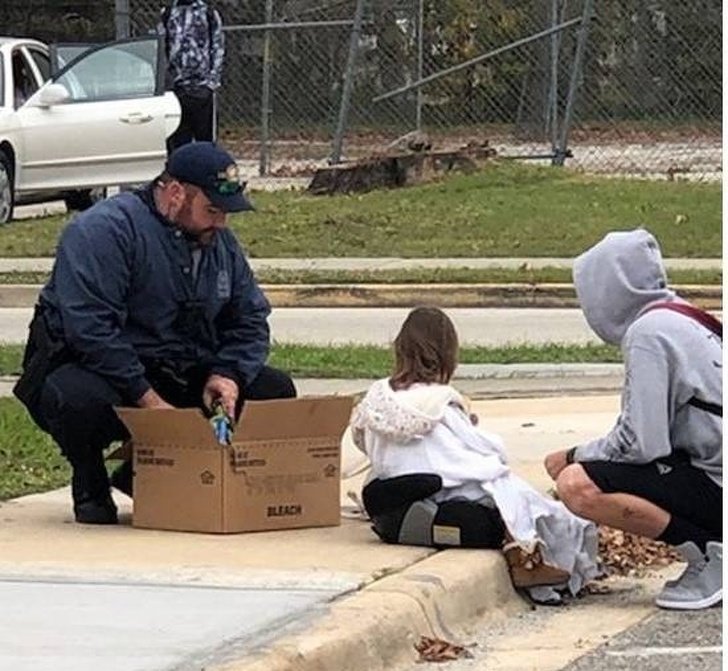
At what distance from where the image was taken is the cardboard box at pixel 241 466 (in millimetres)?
7215

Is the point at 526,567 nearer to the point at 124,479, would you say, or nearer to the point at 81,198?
the point at 124,479

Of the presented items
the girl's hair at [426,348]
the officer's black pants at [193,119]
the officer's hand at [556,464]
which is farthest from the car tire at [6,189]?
the officer's hand at [556,464]

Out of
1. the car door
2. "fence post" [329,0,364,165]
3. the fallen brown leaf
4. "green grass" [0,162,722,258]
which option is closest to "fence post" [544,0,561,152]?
"fence post" [329,0,364,165]

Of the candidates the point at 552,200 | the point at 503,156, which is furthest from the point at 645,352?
the point at 503,156

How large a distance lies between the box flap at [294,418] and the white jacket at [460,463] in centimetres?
10

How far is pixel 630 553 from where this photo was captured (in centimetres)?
767

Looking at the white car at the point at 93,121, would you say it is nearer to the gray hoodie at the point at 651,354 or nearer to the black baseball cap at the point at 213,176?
the black baseball cap at the point at 213,176

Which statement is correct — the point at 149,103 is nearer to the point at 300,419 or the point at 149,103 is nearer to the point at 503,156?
the point at 503,156

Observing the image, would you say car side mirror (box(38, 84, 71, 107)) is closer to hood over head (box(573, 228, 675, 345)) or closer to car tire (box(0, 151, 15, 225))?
car tire (box(0, 151, 15, 225))

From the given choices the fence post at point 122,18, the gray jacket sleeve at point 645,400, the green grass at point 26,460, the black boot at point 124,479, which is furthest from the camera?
the fence post at point 122,18

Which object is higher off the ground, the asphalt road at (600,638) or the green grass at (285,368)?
the asphalt road at (600,638)

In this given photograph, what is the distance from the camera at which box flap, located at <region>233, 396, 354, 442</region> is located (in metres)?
7.20

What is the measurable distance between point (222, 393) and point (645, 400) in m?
1.58

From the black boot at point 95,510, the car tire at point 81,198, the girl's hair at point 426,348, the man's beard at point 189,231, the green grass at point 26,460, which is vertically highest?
the man's beard at point 189,231
